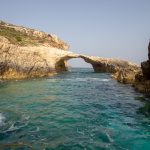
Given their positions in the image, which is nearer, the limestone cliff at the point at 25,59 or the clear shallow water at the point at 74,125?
the clear shallow water at the point at 74,125

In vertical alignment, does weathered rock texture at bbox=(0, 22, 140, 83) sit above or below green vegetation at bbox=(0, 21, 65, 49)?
below

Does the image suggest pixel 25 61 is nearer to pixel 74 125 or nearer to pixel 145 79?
pixel 145 79

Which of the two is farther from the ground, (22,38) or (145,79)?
(22,38)

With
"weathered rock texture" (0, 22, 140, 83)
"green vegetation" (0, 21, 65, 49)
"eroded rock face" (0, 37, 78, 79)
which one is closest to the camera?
"weathered rock texture" (0, 22, 140, 83)

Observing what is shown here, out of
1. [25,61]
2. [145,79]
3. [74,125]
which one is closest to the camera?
[74,125]

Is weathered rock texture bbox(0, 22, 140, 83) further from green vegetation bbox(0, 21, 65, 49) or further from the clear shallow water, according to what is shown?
the clear shallow water

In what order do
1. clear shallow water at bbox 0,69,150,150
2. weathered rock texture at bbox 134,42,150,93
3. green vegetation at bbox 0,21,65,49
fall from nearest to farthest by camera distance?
1. clear shallow water at bbox 0,69,150,150
2. weathered rock texture at bbox 134,42,150,93
3. green vegetation at bbox 0,21,65,49

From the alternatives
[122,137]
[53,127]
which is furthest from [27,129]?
[122,137]

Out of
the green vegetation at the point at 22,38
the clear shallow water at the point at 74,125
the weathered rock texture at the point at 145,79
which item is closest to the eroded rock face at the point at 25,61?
the green vegetation at the point at 22,38

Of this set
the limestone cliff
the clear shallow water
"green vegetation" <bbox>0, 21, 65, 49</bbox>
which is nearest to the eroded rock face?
the limestone cliff

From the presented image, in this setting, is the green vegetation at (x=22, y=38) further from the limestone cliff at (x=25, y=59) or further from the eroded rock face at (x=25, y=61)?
the eroded rock face at (x=25, y=61)

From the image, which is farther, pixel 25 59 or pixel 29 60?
pixel 29 60

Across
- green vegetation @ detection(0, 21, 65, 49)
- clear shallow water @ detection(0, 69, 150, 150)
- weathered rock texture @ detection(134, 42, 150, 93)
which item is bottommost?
clear shallow water @ detection(0, 69, 150, 150)

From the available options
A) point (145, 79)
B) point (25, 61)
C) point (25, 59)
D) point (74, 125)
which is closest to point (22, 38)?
point (25, 59)
